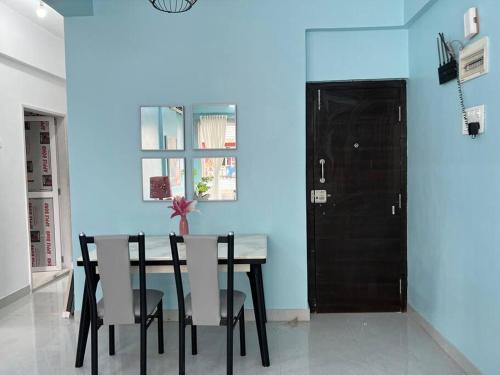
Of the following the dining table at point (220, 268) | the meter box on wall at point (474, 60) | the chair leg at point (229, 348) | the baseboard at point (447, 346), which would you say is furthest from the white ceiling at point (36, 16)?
the baseboard at point (447, 346)

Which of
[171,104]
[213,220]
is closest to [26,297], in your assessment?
[213,220]

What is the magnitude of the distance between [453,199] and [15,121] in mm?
4282

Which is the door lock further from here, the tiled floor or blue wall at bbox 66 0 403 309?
the tiled floor

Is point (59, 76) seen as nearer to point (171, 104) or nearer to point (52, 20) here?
point (52, 20)

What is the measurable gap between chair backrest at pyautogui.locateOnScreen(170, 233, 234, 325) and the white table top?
19 cm

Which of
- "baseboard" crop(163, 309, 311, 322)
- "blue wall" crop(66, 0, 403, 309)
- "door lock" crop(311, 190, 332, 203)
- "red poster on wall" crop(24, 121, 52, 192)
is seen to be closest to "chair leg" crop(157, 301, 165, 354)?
"blue wall" crop(66, 0, 403, 309)

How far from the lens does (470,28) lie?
7.95ft

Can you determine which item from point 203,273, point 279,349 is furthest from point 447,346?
point 203,273

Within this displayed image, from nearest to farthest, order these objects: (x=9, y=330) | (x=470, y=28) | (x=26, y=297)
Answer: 1. (x=470, y=28)
2. (x=9, y=330)
3. (x=26, y=297)

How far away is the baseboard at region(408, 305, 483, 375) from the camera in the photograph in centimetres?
257

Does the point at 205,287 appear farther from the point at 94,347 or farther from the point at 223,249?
the point at 94,347

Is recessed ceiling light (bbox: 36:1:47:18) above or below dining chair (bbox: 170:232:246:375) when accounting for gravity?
above

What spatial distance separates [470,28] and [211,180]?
2.17 m

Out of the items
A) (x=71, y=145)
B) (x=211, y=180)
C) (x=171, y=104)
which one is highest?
(x=171, y=104)
